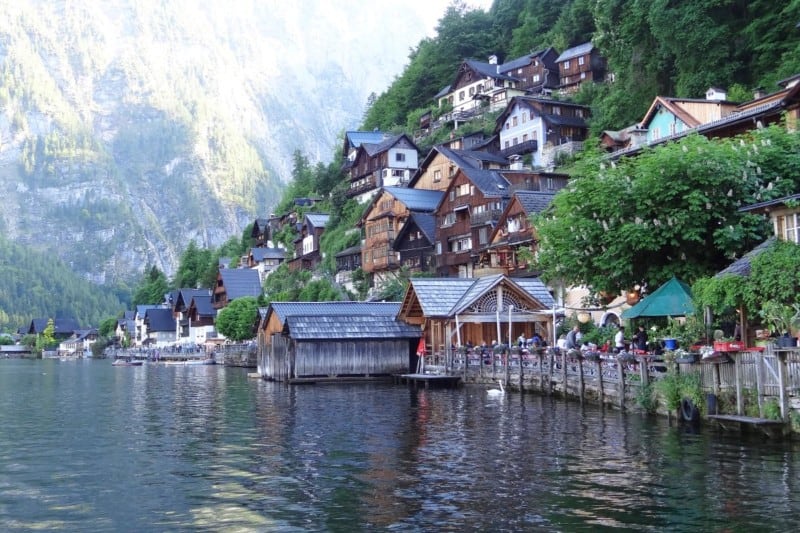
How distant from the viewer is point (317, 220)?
388ft

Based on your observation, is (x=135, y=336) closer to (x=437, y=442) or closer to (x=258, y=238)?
(x=258, y=238)

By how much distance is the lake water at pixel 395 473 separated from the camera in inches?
617

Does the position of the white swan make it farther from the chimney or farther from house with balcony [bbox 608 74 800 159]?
the chimney

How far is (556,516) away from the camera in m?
15.6

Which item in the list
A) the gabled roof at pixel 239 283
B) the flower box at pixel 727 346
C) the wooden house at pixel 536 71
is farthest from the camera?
the gabled roof at pixel 239 283

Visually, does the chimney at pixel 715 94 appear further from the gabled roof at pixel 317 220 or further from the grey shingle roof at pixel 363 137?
the grey shingle roof at pixel 363 137

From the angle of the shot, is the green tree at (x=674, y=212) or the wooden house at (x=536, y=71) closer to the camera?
the green tree at (x=674, y=212)

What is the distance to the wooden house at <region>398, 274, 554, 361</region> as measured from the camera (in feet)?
166

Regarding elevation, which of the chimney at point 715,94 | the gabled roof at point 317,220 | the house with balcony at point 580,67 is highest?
the house with balcony at point 580,67

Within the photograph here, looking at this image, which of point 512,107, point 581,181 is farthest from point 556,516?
point 512,107

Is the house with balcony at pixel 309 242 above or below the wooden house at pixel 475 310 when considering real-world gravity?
above

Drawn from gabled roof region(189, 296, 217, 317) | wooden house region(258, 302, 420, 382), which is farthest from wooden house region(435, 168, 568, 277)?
gabled roof region(189, 296, 217, 317)

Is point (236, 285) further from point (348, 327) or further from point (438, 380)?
point (438, 380)

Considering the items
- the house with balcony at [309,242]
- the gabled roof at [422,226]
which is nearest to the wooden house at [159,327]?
the house with balcony at [309,242]
